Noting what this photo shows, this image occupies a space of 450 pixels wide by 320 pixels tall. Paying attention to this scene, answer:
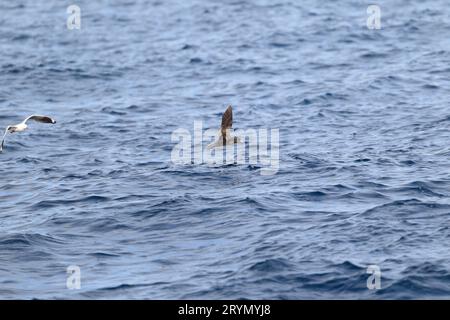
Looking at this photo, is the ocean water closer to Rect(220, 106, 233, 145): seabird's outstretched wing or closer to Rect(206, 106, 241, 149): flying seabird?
Rect(206, 106, 241, 149): flying seabird

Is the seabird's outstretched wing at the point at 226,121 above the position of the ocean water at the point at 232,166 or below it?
above

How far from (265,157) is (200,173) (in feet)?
6.38

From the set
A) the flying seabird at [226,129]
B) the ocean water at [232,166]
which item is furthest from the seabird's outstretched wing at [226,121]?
the ocean water at [232,166]

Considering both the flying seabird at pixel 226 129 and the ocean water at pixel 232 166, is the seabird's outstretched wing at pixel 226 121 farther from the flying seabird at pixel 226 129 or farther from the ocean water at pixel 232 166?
the ocean water at pixel 232 166

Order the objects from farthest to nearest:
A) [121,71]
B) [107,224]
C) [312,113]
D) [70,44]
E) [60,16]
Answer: [60,16] → [70,44] → [121,71] → [312,113] → [107,224]

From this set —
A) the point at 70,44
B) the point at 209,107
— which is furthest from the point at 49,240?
the point at 70,44

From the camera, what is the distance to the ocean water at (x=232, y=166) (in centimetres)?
1847

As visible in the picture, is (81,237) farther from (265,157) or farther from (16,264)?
(265,157)

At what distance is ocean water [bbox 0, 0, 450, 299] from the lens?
18469 mm

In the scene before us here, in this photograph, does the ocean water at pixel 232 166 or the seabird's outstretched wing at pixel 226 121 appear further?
the seabird's outstretched wing at pixel 226 121

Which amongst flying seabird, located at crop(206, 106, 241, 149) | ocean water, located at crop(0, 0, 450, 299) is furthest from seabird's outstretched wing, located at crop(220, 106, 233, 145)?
ocean water, located at crop(0, 0, 450, 299)

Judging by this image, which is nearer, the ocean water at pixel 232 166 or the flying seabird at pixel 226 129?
the ocean water at pixel 232 166

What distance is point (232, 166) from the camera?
2484 centimetres

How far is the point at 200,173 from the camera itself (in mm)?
24359
